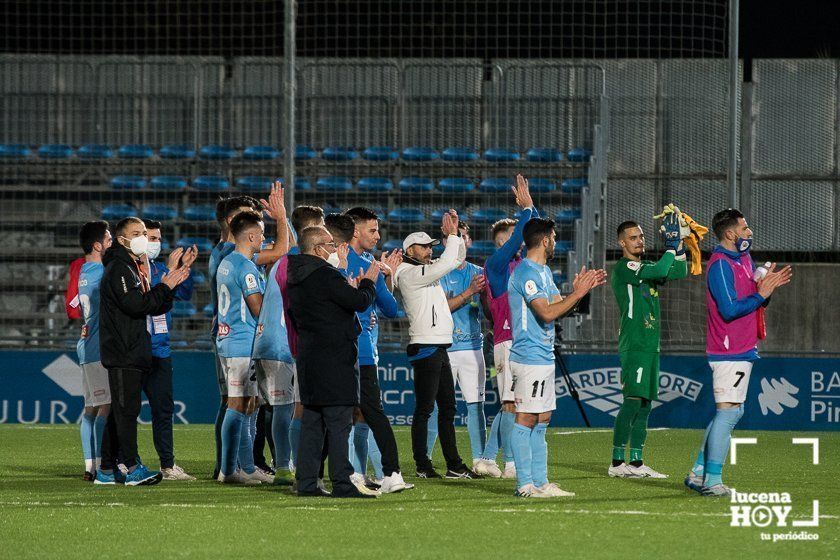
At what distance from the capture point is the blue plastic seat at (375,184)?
60.6ft

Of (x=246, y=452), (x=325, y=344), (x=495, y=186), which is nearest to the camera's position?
(x=325, y=344)

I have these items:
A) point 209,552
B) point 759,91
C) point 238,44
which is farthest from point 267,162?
point 209,552

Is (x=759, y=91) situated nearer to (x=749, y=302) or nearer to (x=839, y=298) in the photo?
(x=839, y=298)

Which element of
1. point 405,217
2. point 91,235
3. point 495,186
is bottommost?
point 91,235

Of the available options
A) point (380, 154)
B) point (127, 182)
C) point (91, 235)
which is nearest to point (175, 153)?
point (127, 182)

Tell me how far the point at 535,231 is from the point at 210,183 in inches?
451

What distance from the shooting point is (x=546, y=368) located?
815 centimetres

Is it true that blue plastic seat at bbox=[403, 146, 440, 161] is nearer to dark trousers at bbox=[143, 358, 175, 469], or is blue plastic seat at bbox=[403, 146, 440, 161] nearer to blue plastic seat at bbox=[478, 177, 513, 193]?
blue plastic seat at bbox=[478, 177, 513, 193]

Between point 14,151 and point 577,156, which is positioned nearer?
point 577,156

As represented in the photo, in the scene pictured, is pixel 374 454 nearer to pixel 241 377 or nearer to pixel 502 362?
pixel 241 377

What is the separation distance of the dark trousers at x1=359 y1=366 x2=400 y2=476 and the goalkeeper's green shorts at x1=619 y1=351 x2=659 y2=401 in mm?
2157

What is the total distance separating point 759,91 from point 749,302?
43.9ft

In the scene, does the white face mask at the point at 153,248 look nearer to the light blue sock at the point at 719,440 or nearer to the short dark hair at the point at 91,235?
the short dark hair at the point at 91,235

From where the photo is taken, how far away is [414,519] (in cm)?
727
